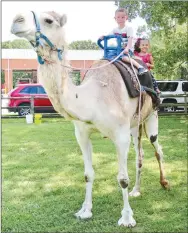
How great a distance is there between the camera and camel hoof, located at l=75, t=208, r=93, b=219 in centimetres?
431

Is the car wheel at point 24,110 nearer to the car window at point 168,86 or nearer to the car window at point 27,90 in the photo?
the car window at point 27,90

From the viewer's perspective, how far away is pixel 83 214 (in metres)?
4.34

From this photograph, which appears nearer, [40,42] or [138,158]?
[40,42]

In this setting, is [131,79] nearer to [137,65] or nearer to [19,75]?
[137,65]

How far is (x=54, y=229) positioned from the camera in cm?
402

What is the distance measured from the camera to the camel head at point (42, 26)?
Answer: 10.3 ft

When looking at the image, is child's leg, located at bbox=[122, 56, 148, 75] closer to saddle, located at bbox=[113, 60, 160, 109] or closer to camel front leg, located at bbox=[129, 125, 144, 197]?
saddle, located at bbox=[113, 60, 160, 109]

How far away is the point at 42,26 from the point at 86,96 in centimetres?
85

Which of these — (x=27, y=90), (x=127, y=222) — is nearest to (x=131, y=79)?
(x=127, y=222)

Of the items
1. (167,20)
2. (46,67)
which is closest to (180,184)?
(46,67)

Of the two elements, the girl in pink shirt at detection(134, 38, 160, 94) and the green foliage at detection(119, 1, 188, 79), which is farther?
the green foliage at detection(119, 1, 188, 79)

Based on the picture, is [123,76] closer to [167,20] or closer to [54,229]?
[54,229]

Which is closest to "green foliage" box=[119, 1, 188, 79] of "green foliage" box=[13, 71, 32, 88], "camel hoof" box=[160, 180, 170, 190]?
"green foliage" box=[13, 71, 32, 88]

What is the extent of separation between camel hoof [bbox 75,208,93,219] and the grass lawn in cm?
6
